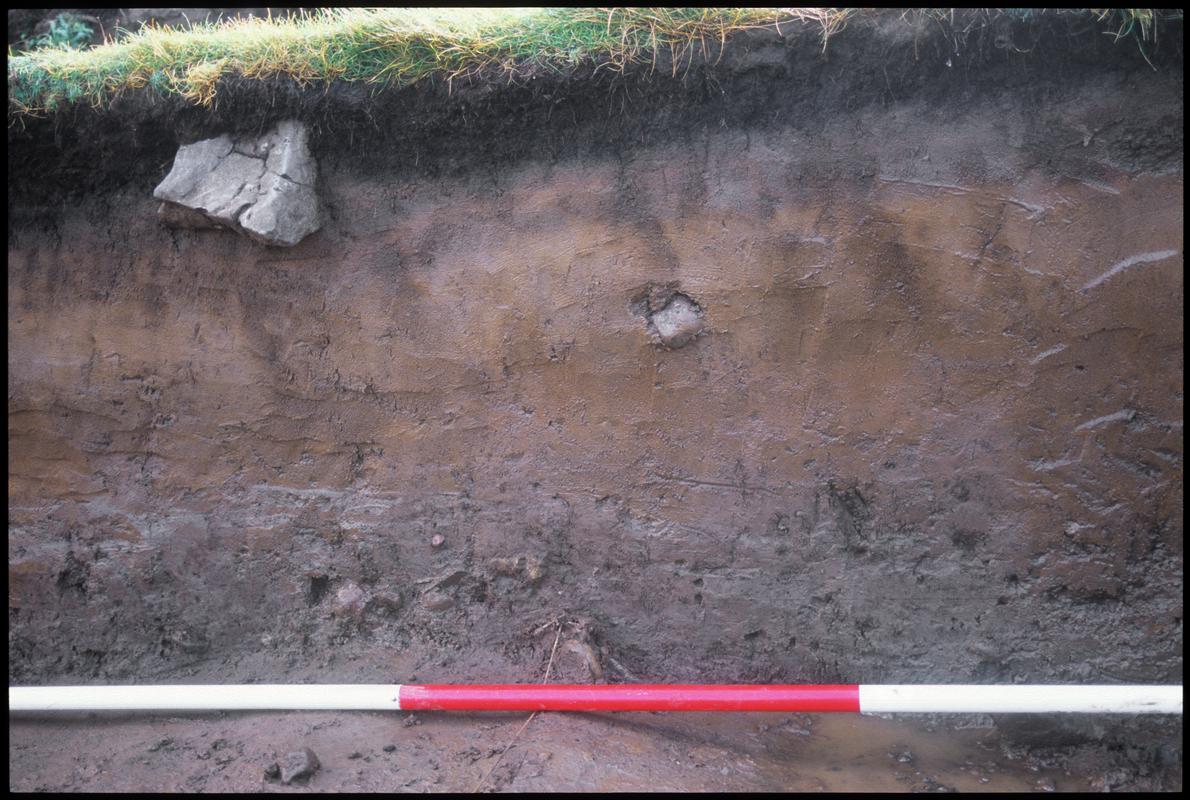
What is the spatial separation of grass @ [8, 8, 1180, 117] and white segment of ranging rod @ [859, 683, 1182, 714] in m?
2.10

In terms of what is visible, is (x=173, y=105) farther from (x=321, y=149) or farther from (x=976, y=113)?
(x=976, y=113)

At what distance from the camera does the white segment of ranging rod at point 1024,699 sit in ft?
7.79

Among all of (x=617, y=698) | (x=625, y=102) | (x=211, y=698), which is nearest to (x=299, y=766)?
(x=211, y=698)

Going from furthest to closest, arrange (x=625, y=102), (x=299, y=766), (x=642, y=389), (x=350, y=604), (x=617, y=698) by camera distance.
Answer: (x=350, y=604) → (x=642, y=389) → (x=625, y=102) → (x=617, y=698) → (x=299, y=766)

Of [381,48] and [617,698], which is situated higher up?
[381,48]

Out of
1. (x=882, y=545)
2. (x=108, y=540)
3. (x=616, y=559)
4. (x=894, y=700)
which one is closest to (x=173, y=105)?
(x=108, y=540)

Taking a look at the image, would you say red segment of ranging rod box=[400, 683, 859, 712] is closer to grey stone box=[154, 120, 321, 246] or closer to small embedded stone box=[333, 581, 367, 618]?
small embedded stone box=[333, 581, 367, 618]

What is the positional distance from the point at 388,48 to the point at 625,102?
2.97ft

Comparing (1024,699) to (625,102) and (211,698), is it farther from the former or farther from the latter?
(211,698)

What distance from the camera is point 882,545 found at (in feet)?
9.53

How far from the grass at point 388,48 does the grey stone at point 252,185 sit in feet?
0.69

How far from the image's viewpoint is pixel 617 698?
8.57ft

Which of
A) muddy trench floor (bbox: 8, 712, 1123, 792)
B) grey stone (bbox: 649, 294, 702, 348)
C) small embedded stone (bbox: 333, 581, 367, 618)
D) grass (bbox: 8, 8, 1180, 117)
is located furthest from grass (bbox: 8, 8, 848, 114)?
muddy trench floor (bbox: 8, 712, 1123, 792)

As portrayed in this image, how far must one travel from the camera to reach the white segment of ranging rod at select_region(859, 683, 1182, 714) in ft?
7.79
